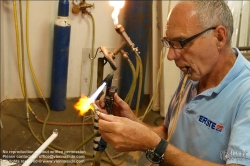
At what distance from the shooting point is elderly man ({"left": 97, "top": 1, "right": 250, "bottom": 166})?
97 cm

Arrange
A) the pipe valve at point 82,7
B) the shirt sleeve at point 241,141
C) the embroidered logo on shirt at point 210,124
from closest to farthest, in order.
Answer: the shirt sleeve at point 241,141 < the embroidered logo on shirt at point 210,124 < the pipe valve at point 82,7

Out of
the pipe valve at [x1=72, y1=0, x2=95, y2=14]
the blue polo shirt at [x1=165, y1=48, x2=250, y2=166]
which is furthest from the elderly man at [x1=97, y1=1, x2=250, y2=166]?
the pipe valve at [x1=72, y1=0, x2=95, y2=14]

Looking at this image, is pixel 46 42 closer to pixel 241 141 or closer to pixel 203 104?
pixel 203 104

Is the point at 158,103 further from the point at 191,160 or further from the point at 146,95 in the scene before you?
the point at 191,160

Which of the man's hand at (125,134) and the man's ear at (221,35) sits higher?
the man's ear at (221,35)

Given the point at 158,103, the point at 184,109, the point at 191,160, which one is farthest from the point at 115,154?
the point at 191,160

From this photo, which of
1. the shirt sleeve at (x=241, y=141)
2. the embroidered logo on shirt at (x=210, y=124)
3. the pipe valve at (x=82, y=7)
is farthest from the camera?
→ the pipe valve at (x=82, y=7)

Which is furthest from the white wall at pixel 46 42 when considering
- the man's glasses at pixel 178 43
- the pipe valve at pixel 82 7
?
the man's glasses at pixel 178 43

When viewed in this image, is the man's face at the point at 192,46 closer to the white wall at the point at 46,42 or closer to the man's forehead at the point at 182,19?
the man's forehead at the point at 182,19

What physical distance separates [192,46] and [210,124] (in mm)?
307

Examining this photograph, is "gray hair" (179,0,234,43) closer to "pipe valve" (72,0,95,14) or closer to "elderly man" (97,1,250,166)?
"elderly man" (97,1,250,166)

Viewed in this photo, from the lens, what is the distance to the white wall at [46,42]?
274cm

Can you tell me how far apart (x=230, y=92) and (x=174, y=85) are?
1.72 metres

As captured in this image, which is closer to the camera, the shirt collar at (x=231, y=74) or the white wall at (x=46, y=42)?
the shirt collar at (x=231, y=74)
